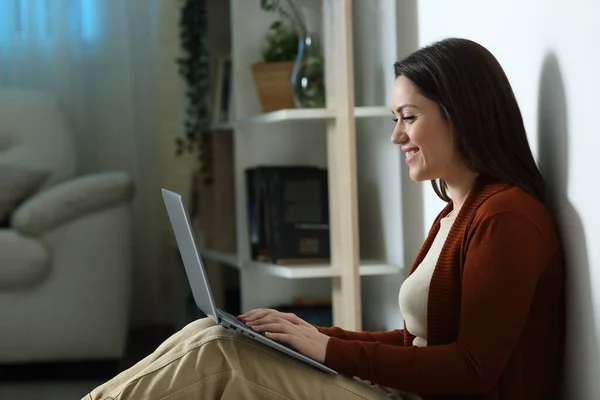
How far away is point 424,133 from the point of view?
4.57ft

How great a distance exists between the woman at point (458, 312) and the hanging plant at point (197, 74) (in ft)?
7.68

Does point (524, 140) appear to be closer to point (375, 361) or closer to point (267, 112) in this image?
point (375, 361)

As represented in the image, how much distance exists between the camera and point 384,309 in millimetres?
2717

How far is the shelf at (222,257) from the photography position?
3.09m

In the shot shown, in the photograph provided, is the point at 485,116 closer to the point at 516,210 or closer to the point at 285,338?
the point at 516,210

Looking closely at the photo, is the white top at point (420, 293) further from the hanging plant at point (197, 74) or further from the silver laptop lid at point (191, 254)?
the hanging plant at point (197, 74)

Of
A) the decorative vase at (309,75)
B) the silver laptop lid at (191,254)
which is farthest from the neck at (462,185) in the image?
the decorative vase at (309,75)

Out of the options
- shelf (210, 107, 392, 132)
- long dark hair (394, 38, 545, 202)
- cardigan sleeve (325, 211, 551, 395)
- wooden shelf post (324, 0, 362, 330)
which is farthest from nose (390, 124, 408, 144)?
shelf (210, 107, 392, 132)

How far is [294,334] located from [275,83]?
156 centimetres

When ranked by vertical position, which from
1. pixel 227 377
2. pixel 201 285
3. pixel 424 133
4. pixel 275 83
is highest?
pixel 275 83

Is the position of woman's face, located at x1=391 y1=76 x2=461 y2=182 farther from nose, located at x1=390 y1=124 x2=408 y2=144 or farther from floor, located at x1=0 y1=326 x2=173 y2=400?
floor, located at x1=0 y1=326 x2=173 y2=400

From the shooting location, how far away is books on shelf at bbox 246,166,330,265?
277cm

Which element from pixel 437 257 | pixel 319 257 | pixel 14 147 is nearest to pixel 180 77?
pixel 14 147

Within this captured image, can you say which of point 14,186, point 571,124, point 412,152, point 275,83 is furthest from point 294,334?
point 14,186
